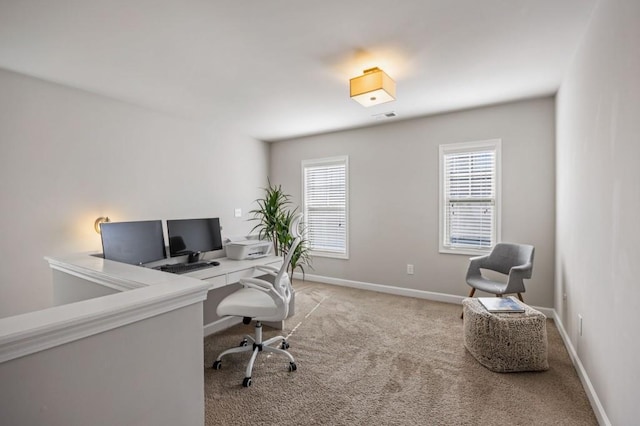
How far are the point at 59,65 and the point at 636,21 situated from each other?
3794mm

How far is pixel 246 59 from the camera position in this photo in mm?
2488

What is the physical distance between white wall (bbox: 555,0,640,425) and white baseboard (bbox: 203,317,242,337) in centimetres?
301

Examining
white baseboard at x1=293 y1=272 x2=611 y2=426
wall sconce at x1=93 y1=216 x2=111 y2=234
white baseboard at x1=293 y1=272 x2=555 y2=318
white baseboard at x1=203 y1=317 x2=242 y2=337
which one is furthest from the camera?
white baseboard at x1=293 y1=272 x2=555 y2=318

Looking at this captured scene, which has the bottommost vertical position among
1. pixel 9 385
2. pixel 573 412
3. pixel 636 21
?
pixel 573 412

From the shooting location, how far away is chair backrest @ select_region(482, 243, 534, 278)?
10.5 feet

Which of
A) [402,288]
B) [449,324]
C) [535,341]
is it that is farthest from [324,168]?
[535,341]

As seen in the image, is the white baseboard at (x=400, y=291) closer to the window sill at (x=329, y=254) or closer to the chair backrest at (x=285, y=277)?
the window sill at (x=329, y=254)

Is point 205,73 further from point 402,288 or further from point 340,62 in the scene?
point 402,288

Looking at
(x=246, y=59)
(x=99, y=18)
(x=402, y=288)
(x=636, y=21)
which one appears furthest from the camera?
(x=402, y=288)

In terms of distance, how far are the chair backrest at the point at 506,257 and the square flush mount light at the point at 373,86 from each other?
2090mm

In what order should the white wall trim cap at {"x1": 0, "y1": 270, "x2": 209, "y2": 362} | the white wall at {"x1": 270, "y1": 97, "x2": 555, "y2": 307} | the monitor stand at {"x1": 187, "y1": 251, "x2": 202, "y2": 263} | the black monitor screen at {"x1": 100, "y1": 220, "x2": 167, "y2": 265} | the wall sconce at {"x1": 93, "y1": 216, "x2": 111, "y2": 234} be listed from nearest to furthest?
the white wall trim cap at {"x1": 0, "y1": 270, "x2": 209, "y2": 362}, the black monitor screen at {"x1": 100, "y1": 220, "x2": 167, "y2": 265}, the monitor stand at {"x1": 187, "y1": 251, "x2": 202, "y2": 263}, the wall sconce at {"x1": 93, "y1": 216, "x2": 111, "y2": 234}, the white wall at {"x1": 270, "y1": 97, "x2": 555, "y2": 307}

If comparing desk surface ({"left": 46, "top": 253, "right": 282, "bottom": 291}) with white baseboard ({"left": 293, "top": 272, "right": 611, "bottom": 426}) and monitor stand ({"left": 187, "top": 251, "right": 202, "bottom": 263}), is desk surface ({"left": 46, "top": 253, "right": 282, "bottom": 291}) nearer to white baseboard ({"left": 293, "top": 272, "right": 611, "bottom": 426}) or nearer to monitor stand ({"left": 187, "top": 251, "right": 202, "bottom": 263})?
monitor stand ({"left": 187, "top": 251, "right": 202, "bottom": 263})

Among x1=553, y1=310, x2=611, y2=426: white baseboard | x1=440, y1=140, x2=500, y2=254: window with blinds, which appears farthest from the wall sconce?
x1=553, y1=310, x2=611, y2=426: white baseboard

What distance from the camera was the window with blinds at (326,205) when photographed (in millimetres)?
4828
